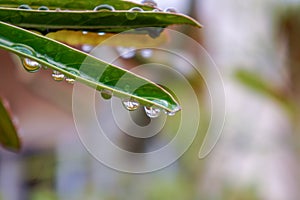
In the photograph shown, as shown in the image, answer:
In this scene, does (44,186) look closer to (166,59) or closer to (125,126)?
(125,126)

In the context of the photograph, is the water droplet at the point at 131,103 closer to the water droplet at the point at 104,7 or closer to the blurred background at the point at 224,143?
the water droplet at the point at 104,7

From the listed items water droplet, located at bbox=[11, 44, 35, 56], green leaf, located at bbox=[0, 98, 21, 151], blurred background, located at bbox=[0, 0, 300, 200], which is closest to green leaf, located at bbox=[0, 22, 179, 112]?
water droplet, located at bbox=[11, 44, 35, 56]

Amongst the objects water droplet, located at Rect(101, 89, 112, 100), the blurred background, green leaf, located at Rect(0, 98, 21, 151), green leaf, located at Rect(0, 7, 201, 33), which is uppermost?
green leaf, located at Rect(0, 7, 201, 33)

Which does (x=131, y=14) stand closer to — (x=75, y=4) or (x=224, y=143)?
(x=75, y=4)

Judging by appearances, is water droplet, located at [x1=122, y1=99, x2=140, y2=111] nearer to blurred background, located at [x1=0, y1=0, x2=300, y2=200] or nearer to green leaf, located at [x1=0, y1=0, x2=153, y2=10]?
green leaf, located at [x1=0, y1=0, x2=153, y2=10]

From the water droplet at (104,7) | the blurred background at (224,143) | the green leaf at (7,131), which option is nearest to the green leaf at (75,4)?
the water droplet at (104,7)

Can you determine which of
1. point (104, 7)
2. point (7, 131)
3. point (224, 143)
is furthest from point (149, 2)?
point (224, 143)
